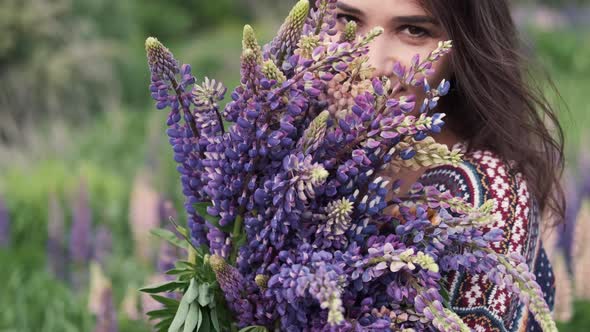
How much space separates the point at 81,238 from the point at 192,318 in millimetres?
2363

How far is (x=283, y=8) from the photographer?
60.2 ft

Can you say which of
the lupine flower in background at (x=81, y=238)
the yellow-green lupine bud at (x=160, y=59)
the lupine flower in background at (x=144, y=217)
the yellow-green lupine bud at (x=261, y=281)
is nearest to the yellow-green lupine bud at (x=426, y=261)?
the yellow-green lupine bud at (x=261, y=281)

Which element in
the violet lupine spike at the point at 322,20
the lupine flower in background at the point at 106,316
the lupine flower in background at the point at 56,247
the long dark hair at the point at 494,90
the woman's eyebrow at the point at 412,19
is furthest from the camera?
the lupine flower in background at the point at 56,247

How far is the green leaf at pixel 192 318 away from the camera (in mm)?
1425

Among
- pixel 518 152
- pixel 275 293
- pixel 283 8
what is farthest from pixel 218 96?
pixel 283 8

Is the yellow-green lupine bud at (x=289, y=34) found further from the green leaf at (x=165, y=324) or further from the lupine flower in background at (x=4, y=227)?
the lupine flower in background at (x=4, y=227)

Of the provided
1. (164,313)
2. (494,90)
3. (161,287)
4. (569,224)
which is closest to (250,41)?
(161,287)

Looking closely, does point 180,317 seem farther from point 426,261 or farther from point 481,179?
point 481,179

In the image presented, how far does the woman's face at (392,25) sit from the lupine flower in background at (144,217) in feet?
6.84

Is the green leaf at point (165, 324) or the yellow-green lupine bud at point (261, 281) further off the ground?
the yellow-green lupine bud at point (261, 281)

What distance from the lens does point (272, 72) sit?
4.32 ft

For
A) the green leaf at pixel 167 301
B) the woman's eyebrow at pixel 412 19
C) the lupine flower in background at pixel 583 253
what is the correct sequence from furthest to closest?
the lupine flower in background at pixel 583 253 < the woman's eyebrow at pixel 412 19 < the green leaf at pixel 167 301

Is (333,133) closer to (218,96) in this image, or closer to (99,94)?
(218,96)

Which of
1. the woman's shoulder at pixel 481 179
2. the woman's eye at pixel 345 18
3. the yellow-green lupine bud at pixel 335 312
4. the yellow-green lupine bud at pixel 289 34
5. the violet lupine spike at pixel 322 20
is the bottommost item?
the yellow-green lupine bud at pixel 335 312
